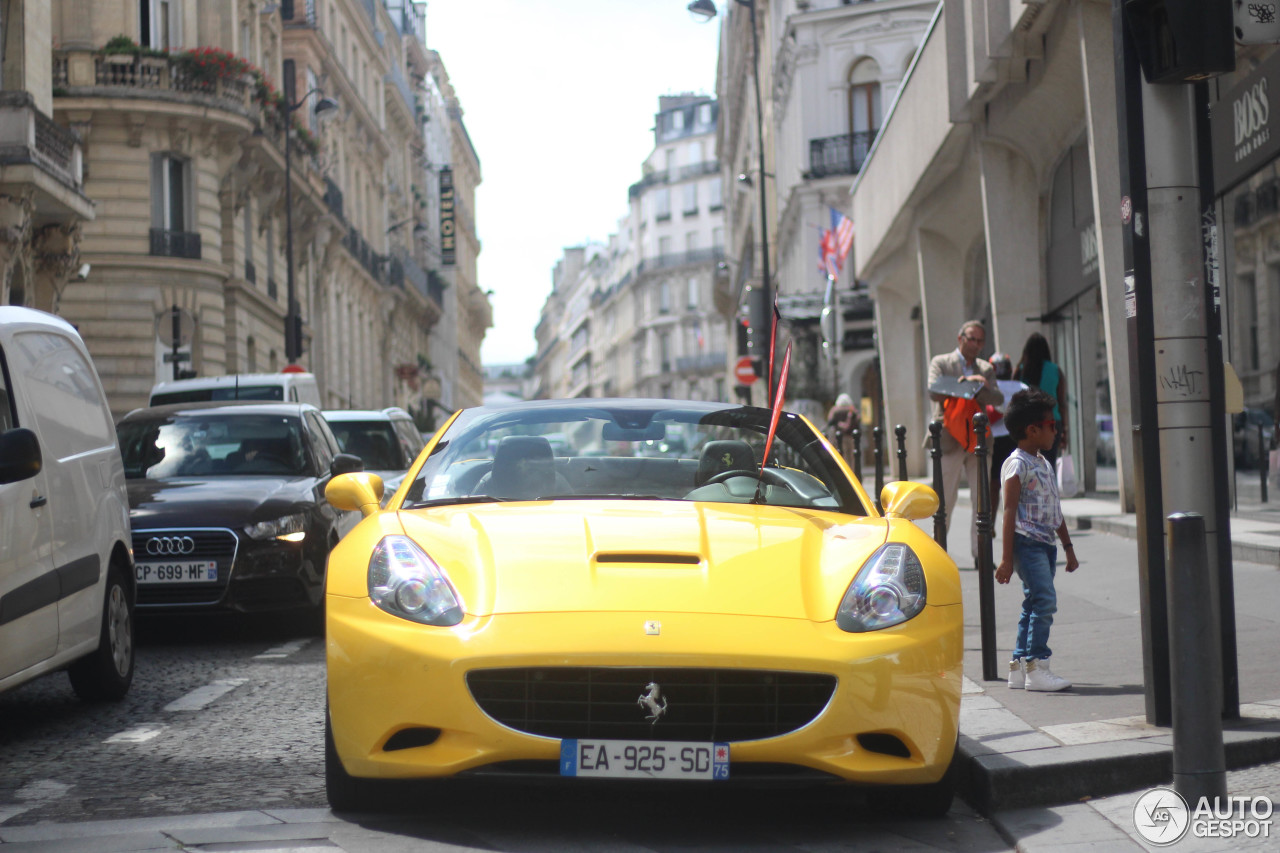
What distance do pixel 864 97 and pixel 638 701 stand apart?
40793 millimetres

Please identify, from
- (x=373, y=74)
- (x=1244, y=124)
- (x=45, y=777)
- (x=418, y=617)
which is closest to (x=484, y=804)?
(x=418, y=617)

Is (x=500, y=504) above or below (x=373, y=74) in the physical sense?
below

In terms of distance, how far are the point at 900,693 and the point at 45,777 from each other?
3.05 metres

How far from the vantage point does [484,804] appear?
5062 millimetres

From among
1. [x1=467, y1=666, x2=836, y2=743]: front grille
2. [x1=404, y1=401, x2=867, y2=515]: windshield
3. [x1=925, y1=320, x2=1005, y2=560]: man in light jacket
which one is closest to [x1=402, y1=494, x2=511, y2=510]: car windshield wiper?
[x1=404, y1=401, x2=867, y2=515]: windshield

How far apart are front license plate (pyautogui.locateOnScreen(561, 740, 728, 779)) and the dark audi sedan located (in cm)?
498

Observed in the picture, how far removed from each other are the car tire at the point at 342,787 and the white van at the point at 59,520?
1736 millimetres

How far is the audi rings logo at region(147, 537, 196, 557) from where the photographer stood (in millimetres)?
9523

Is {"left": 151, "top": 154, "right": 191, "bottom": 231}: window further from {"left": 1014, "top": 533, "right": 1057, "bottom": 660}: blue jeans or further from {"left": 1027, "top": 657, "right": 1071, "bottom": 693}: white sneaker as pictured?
{"left": 1027, "top": 657, "right": 1071, "bottom": 693}: white sneaker

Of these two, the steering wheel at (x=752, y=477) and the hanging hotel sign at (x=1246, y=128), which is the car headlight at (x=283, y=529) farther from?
the hanging hotel sign at (x=1246, y=128)

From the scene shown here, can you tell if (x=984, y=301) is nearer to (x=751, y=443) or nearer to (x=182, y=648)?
(x=182, y=648)

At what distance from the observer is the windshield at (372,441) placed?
15.2 m

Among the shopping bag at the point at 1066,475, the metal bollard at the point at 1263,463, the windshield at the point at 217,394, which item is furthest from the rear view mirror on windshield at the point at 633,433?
the windshield at the point at 217,394

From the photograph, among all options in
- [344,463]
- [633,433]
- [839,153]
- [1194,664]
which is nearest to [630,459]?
[633,433]
